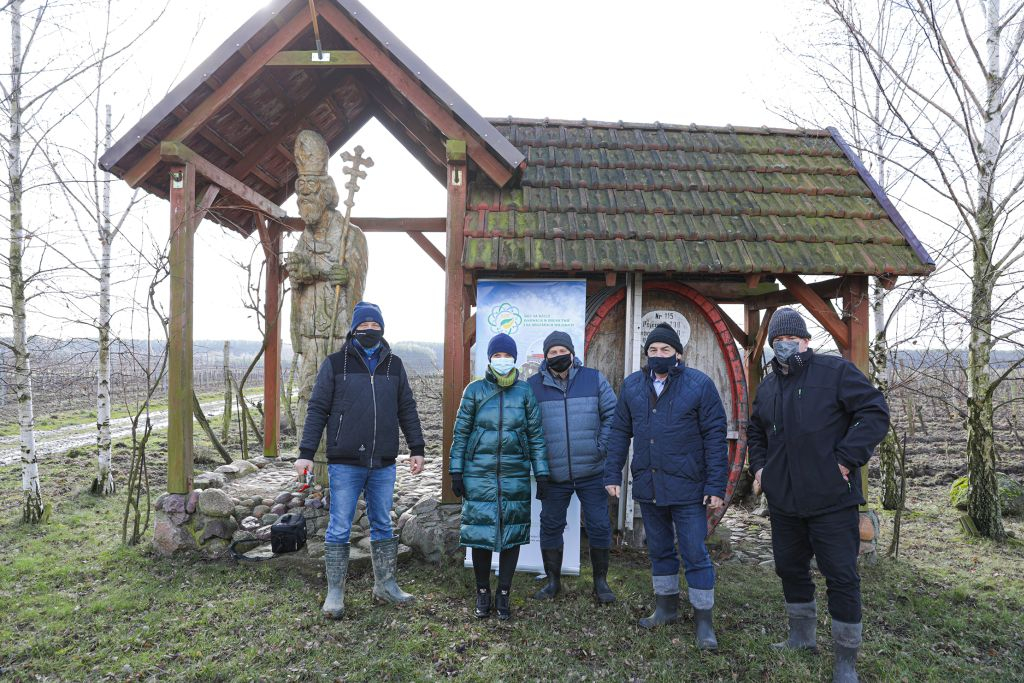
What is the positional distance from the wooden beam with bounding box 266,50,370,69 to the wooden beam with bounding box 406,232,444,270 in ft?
6.49

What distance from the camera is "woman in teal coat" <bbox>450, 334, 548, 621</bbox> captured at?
3.88 metres

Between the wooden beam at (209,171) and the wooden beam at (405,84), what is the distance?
5.91 feet

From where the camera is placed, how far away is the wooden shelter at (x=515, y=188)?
16.6ft

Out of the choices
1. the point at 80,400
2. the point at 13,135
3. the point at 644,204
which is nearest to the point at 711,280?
the point at 644,204

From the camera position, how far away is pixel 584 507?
14.0 ft

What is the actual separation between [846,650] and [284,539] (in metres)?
4.35

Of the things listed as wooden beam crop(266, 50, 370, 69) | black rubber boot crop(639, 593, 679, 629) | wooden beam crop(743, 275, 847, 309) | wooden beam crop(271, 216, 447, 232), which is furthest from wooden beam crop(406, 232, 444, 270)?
black rubber boot crop(639, 593, 679, 629)

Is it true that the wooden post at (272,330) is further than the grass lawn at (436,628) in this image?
Yes

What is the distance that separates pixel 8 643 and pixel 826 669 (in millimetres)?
5334

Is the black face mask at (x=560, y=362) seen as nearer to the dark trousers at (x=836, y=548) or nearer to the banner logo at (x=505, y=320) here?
the banner logo at (x=505, y=320)

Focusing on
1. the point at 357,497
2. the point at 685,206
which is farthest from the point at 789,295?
the point at 357,497

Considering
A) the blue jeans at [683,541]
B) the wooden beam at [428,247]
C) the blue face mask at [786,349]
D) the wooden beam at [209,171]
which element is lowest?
the blue jeans at [683,541]

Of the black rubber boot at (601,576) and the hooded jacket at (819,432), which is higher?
the hooded jacket at (819,432)

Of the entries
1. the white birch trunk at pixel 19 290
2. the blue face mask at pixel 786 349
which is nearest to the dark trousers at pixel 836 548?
the blue face mask at pixel 786 349
